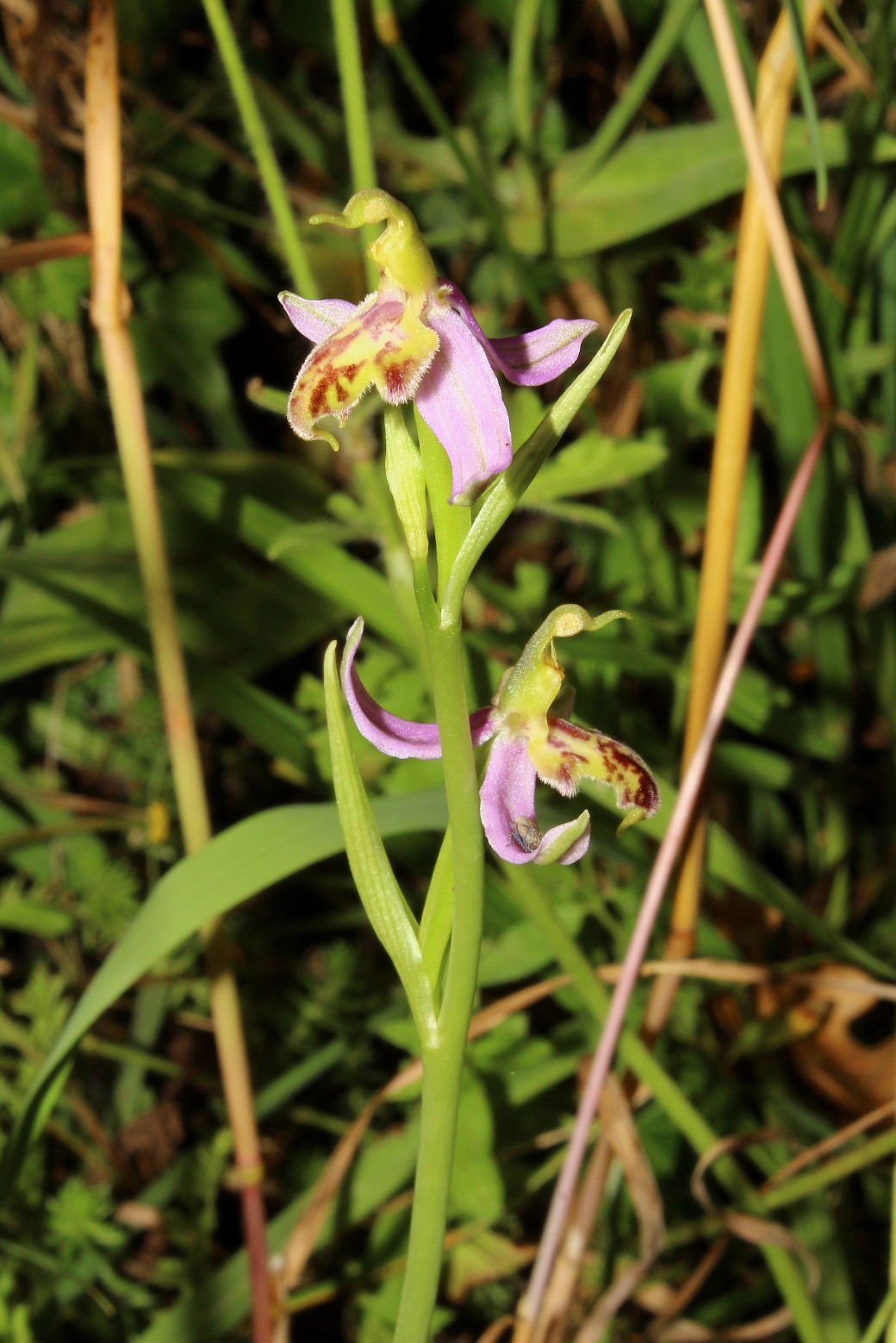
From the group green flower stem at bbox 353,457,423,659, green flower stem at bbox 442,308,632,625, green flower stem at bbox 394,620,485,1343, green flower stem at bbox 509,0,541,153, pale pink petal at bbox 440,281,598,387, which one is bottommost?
green flower stem at bbox 394,620,485,1343

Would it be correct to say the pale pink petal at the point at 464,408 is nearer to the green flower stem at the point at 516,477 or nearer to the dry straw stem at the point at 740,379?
the green flower stem at the point at 516,477

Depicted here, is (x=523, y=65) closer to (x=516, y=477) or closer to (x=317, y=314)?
(x=317, y=314)

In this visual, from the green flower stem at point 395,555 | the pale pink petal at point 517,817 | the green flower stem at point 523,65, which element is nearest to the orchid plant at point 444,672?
the pale pink petal at point 517,817

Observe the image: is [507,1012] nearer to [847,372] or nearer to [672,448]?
[672,448]

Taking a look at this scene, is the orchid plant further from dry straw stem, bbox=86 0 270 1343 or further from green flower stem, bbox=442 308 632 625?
dry straw stem, bbox=86 0 270 1343

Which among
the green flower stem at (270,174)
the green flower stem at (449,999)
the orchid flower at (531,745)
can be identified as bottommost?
the green flower stem at (449,999)

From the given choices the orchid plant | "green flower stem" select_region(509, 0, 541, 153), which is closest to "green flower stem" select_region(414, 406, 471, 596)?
the orchid plant

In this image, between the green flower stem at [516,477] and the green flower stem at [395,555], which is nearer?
the green flower stem at [516,477]
